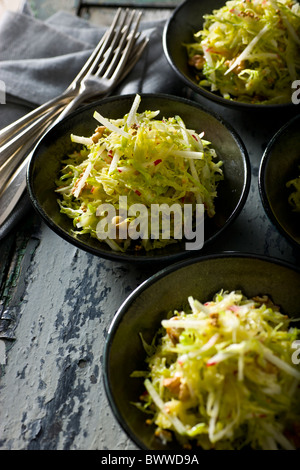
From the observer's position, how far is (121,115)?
312 cm

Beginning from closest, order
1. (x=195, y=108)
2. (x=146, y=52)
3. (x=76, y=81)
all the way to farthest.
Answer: (x=195, y=108)
(x=76, y=81)
(x=146, y=52)

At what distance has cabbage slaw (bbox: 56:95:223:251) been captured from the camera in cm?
264

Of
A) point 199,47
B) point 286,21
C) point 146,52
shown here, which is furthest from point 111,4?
point 286,21

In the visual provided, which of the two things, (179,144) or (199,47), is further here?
(199,47)

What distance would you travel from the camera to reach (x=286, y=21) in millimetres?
3197

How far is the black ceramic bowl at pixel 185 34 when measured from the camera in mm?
3250

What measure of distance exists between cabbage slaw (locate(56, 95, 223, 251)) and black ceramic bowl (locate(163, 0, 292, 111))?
1.74ft

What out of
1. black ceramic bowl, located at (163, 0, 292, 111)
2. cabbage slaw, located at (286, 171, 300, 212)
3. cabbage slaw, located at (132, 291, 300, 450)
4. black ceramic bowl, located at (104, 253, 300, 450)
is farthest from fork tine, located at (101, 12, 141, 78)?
cabbage slaw, located at (132, 291, 300, 450)

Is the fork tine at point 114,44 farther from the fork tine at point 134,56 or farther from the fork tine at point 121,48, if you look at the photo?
the fork tine at point 134,56

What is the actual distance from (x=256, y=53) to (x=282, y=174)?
0.87 m

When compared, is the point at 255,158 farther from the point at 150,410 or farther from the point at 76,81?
the point at 150,410

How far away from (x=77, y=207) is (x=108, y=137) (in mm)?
403

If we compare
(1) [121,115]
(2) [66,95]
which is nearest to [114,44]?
(2) [66,95]

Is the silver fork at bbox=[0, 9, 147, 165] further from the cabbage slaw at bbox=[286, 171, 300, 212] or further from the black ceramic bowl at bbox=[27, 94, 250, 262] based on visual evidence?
the cabbage slaw at bbox=[286, 171, 300, 212]
